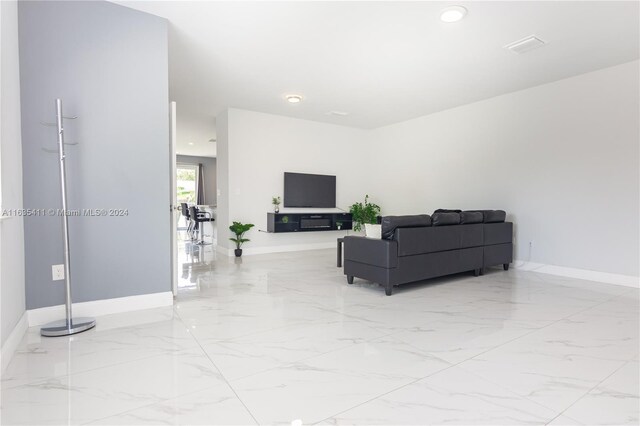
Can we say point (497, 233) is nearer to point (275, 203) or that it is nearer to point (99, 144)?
point (275, 203)

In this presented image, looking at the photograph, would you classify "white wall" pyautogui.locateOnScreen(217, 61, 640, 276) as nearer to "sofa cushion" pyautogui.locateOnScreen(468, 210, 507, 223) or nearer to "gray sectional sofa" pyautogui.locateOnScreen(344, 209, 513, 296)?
"sofa cushion" pyautogui.locateOnScreen(468, 210, 507, 223)

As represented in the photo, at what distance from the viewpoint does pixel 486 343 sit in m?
2.34

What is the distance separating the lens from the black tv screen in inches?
266

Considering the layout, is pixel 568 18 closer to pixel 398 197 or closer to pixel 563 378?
pixel 563 378

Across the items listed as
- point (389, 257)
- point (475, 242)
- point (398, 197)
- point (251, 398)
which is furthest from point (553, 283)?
point (251, 398)

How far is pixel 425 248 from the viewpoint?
378 cm

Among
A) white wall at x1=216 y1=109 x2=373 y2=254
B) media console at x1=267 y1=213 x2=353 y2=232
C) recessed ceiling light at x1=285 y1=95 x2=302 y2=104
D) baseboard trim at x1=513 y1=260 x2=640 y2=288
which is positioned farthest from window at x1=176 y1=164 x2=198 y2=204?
baseboard trim at x1=513 y1=260 x2=640 y2=288

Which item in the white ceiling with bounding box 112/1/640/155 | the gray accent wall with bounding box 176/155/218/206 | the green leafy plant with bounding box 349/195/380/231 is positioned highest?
the white ceiling with bounding box 112/1/640/155

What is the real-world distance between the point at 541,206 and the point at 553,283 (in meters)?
1.24

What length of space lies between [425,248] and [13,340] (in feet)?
11.8

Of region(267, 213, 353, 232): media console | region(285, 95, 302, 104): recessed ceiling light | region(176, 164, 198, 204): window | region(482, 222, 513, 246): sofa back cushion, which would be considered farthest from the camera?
region(176, 164, 198, 204): window

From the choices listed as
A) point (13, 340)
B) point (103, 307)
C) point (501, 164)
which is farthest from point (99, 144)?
point (501, 164)

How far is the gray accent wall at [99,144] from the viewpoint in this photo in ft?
8.77

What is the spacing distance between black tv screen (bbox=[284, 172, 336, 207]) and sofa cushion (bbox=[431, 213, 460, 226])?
338 centimetres
